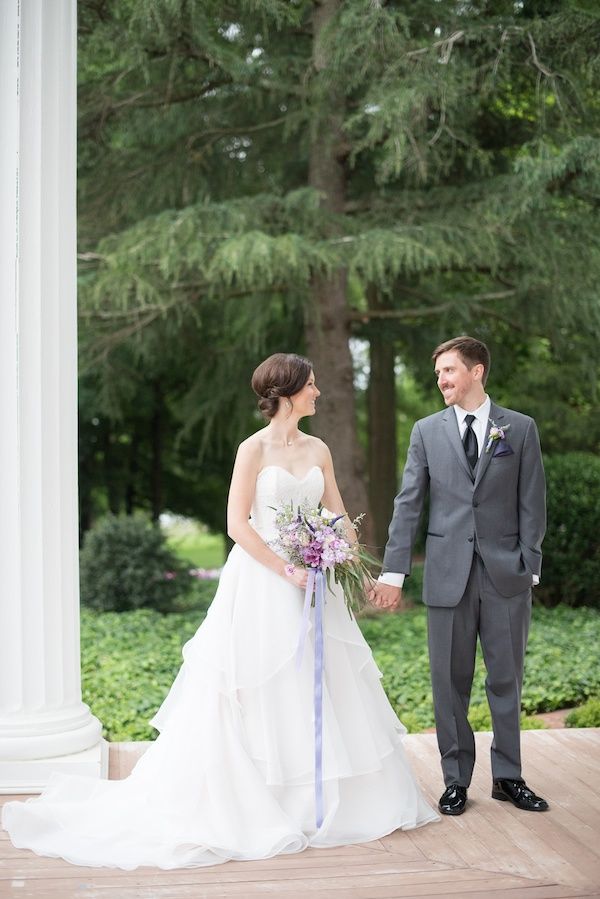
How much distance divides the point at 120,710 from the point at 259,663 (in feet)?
9.56

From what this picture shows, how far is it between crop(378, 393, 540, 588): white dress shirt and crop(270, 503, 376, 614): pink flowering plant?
8.2 inches

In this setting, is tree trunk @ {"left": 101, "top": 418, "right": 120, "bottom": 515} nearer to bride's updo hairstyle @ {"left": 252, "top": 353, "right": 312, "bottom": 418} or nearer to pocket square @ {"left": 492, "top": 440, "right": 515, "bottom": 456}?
bride's updo hairstyle @ {"left": 252, "top": 353, "right": 312, "bottom": 418}

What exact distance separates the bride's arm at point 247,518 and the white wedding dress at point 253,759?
0.06m

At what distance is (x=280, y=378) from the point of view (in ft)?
13.4

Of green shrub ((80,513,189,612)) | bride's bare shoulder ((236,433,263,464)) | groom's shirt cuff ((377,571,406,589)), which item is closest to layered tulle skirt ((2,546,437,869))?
groom's shirt cuff ((377,571,406,589))

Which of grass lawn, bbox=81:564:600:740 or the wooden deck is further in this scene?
grass lawn, bbox=81:564:600:740

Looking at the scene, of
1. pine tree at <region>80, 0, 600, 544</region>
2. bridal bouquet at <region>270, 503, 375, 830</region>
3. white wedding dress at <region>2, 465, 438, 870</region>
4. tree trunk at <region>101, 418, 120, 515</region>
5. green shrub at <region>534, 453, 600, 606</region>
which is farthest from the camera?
tree trunk at <region>101, 418, 120, 515</region>

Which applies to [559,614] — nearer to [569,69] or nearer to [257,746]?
[569,69]

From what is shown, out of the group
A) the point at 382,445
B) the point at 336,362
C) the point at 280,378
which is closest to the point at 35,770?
the point at 280,378

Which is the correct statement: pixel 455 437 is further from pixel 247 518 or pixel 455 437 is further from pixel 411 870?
pixel 411 870

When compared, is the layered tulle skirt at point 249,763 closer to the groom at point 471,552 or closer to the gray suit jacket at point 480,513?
the groom at point 471,552

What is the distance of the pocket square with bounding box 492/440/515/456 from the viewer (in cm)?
424

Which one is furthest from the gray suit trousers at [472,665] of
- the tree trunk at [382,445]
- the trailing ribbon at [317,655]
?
the tree trunk at [382,445]

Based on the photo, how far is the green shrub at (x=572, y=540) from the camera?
9945 mm
